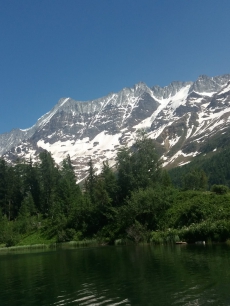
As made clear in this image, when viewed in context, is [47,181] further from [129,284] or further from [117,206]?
[129,284]

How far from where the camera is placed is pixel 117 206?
82500 mm

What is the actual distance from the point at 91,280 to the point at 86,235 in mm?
55947

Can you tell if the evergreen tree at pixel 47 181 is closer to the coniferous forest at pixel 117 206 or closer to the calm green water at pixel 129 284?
the coniferous forest at pixel 117 206

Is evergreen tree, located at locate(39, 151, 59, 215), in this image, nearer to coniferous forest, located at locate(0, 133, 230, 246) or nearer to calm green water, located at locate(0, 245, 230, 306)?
coniferous forest, located at locate(0, 133, 230, 246)

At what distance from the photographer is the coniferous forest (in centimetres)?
5931

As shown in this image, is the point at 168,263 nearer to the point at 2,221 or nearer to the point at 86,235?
the point at 86,235

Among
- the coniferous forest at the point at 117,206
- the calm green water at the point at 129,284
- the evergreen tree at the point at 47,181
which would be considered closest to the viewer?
the calm green water at the point at 129,284

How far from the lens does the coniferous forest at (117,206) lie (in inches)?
2335

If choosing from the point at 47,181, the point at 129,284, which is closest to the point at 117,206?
the point at 47,181

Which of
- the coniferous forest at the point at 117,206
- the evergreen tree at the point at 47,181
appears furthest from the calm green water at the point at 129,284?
the evergreen tree at the point at 47,181

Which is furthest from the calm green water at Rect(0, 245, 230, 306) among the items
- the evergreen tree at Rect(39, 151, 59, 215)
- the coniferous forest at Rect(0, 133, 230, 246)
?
the evergreen tree at Rect(39, 151, 59, 215)

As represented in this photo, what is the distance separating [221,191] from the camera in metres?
76.3

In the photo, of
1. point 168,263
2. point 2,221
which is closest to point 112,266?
point 168,263

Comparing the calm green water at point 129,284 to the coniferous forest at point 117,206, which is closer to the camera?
the calm green water at point 129,284
